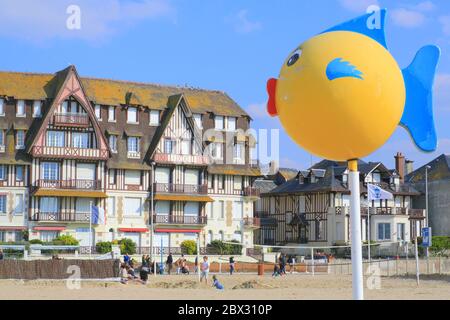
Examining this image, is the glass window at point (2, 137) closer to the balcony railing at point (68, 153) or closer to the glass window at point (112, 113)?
the balcony railing at point (68, 153)

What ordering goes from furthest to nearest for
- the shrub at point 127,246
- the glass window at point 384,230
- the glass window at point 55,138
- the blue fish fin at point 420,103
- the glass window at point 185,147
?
the glass window at point 384,230 → the glass window at point 185,147 → the glass window at point 55,138 → the shrub at point 127,246 → the blue fish fin at point 420,103

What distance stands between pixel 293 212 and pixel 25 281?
40367mm

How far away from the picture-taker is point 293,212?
243 feet

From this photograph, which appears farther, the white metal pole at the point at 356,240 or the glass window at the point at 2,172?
the glass window at the point at 2,172

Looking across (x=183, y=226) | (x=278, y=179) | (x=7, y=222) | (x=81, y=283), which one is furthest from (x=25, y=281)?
(x=278, y=179)

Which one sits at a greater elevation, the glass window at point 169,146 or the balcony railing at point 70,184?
the glass window at point 169,146

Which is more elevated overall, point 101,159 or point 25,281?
point 101,159

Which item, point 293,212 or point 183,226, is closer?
point 183,226

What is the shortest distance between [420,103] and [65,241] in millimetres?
43188

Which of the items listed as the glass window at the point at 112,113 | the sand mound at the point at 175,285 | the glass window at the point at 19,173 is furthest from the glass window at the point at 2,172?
the sand mound at the point at 175,285

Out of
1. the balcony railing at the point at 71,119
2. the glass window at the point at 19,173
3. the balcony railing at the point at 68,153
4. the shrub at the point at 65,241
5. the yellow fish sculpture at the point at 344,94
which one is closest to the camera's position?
the yellow fish sculpture at the point at 344,94

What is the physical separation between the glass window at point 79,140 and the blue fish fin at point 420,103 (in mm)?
46797

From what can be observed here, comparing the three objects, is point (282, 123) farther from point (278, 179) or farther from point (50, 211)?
point (278, 179)

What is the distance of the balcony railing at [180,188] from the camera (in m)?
63.8
